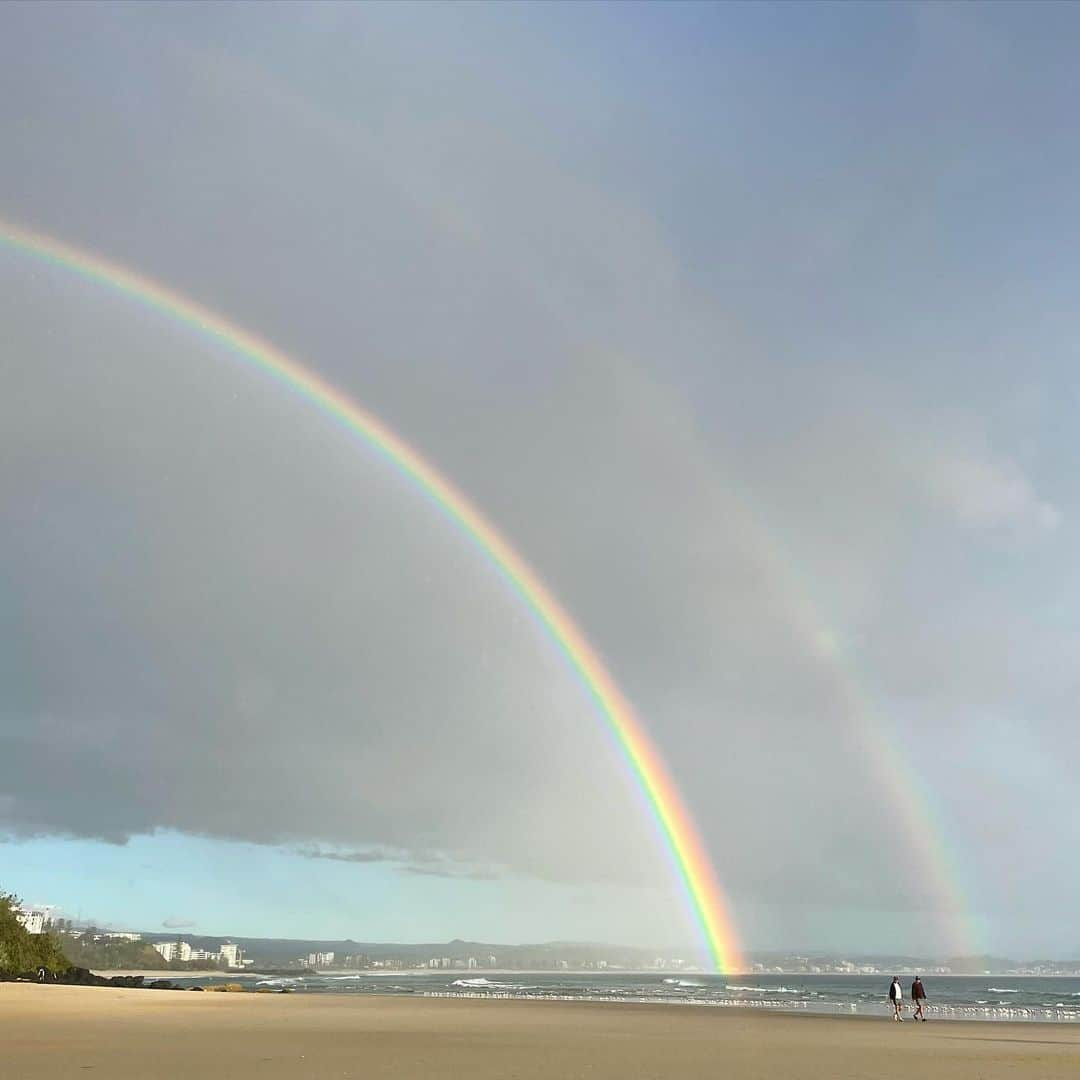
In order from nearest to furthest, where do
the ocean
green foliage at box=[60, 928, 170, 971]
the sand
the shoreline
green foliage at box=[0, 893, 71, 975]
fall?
the sand < the shoreline < the ocean < green foliage at box=[0, 893, 71, 975] < green foliage at box=[60, 928, 170, 971]

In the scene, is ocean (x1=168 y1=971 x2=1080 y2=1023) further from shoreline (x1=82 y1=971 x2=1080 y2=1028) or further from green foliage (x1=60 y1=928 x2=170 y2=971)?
green foliage (x1=60 y1=928 x2=170 y2=971)

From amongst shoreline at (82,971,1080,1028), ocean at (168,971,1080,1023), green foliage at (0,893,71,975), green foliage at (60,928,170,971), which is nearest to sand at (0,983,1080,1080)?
shoreline at (82,971,1080,1028)

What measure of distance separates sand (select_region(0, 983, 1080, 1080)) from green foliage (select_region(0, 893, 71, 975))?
33.3m

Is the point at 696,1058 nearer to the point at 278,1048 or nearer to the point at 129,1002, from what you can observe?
the point at 278,1048

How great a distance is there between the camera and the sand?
60.7ft

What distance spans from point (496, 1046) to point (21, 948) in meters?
63.8

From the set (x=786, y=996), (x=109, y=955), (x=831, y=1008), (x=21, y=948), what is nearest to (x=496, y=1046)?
(x=831, y=1008)

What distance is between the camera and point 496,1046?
25031mm

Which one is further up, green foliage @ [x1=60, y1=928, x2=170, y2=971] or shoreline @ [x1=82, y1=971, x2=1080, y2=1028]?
shoreline @ [x1=82, y1=971, x2=1080, y2=1028]

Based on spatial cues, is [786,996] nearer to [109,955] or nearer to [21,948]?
[21,948]

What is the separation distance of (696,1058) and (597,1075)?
5597mm

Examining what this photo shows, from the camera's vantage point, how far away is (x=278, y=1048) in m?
22.9

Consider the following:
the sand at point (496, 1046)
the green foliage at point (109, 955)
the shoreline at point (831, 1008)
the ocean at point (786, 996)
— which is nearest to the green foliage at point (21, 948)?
the shoreline at point (831, 1008)

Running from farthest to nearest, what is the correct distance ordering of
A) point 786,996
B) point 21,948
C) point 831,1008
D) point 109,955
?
point 109,955, point 786,996, point 21,948, point 831,1008
